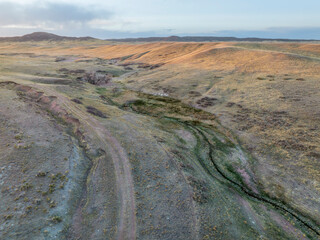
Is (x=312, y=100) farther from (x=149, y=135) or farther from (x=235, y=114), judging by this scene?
(x=149, y=135)

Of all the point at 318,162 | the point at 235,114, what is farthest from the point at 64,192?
the point at 235,114

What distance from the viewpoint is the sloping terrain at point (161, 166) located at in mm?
18656

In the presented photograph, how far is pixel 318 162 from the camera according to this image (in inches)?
1163

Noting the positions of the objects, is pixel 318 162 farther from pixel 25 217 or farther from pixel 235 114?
pixel 25 217

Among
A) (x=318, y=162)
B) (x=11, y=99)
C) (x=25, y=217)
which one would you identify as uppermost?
(x=11, y=99)

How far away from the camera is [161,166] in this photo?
2662 cm

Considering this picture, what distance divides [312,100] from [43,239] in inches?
2316

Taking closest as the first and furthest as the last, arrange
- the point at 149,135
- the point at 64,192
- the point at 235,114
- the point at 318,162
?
the point at 64,192 < the point at 318,162 < the point at 149,135 < the point at 235,114

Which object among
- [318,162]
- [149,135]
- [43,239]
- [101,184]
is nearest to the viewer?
[43,239]

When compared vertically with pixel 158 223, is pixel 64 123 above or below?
above

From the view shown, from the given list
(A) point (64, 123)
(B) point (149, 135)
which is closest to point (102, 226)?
(B) point (149, 135)

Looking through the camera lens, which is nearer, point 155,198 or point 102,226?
point 102,226

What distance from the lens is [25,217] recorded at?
1759cm

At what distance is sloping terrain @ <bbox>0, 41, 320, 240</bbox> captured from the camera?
1866 centimetres
